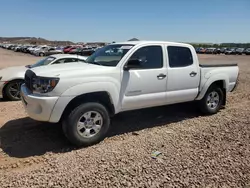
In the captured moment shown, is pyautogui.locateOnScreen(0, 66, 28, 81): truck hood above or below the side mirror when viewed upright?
below

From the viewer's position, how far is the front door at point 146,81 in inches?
173

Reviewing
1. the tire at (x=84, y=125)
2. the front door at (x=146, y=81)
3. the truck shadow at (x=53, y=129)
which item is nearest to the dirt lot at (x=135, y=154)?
the truck shadow at (x=53, y=129)

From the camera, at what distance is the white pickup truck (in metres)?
3.78

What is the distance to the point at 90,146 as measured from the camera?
4117mm

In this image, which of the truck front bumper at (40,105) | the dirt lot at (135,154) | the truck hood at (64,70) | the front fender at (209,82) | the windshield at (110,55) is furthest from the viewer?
the front fender at (209,82)

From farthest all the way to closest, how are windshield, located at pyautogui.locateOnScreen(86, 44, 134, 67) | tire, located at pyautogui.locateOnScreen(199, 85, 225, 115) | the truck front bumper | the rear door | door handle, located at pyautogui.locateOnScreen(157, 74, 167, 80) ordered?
tire, located at pyautogui.locateOnScreen(199, 85, 225, 115), the rear door, door handle, located at pyautogui.locateOnScreen(157, 74, 167, 80), windshield, located at pyautogui.locateOnScreen(86, 44, 134, 67), the truck front bumper

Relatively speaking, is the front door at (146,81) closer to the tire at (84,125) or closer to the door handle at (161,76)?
the door handle at (161,76)

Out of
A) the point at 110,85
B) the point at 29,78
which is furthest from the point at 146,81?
the point at 29,78

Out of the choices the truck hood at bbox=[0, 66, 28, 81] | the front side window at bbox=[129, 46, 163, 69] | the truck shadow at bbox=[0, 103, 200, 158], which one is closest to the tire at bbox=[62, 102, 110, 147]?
the truck shadow at bbox=[0, 103, 200, 158]

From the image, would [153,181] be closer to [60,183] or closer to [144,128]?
[60,183]

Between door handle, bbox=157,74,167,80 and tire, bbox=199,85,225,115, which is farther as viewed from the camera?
tire, bbox=199,85,225,115

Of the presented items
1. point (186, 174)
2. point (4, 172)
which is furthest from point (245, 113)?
point (4, 172)

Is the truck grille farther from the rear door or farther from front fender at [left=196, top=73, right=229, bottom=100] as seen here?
front fender at [left=196, top=73, right=229, bottom=100]

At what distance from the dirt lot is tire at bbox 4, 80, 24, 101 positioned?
1.66 m
